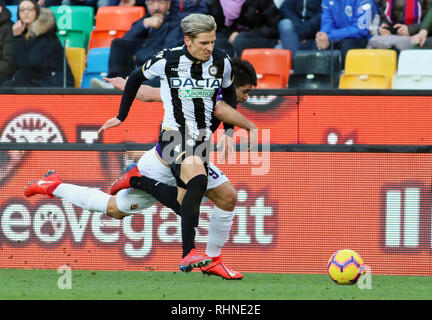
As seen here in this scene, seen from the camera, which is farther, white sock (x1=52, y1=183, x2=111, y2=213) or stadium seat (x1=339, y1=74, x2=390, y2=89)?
stadium seat (x1=339, y1=74, x2=390, y2=89)

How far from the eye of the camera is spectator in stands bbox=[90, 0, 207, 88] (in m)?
9.79

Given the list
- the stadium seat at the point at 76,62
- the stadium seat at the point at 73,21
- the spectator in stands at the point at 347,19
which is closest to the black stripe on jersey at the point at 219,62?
the spectator in stands at the point at 347,19

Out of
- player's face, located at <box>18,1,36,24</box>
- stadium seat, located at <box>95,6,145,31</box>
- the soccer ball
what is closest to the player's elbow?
the soccer ball

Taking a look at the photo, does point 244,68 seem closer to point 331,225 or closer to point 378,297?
point 331,225

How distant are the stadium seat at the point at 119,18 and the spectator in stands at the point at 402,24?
3293mm

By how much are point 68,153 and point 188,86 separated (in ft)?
5.37

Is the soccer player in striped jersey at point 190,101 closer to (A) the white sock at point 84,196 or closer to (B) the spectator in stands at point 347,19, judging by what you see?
(A) the white sock at point 84,196

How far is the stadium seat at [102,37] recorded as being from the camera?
36.1 ft

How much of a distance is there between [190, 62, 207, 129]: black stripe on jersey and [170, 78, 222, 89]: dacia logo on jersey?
0.11 feet

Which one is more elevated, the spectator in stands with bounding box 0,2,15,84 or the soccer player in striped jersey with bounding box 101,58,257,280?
the spectator in stands with bounding box 0,2,15,84

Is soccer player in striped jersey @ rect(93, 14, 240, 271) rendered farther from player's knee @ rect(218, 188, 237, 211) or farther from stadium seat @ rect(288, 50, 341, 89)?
stadium seat @ rect(288, 50, 341, 89)

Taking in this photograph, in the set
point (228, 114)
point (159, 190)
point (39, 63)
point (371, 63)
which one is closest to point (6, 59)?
point (39, 63)

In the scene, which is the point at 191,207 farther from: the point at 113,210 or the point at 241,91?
the point at 241,91

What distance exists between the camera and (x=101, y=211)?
691 cm
